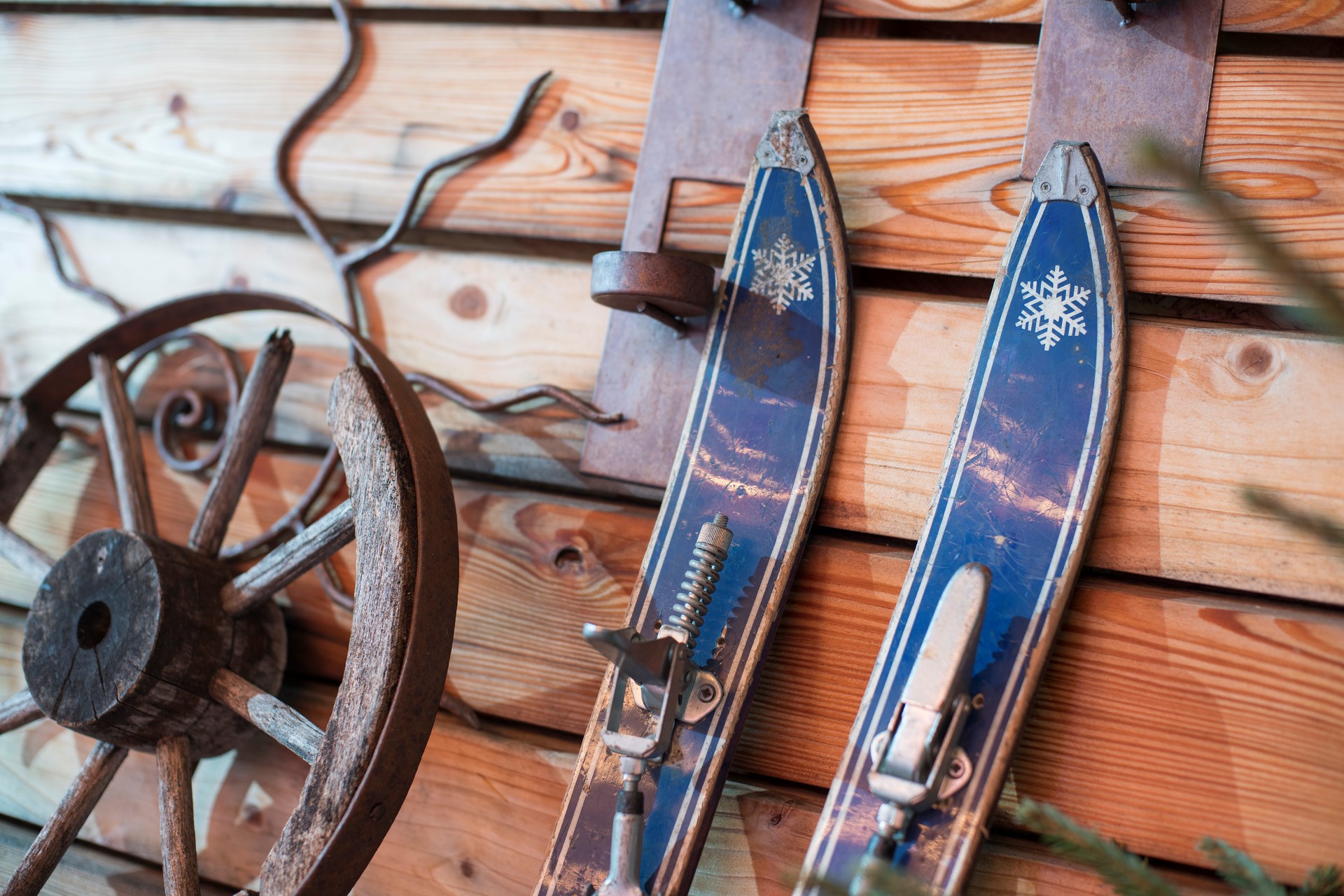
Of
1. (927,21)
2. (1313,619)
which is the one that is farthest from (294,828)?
(927,21)

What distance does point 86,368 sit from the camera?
1273 mm

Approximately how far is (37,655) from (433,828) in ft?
1.49

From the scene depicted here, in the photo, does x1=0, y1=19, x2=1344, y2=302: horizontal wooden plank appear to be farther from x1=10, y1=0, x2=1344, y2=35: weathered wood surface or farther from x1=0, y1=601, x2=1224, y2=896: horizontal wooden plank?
x1=0, y1=601, x2=1224, y2=896: horizontal wooden plank

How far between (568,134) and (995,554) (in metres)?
0.72

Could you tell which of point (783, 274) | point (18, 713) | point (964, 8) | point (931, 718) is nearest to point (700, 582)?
point (931, 718)

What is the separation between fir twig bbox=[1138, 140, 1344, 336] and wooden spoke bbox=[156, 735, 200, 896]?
1027 millimetres

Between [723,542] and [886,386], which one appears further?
[886,386]

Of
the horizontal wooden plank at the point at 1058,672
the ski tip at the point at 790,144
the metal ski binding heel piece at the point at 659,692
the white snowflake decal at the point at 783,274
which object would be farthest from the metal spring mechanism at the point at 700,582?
the ski tip at the point at 790,144

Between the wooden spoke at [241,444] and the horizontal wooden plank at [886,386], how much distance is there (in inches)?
4.3

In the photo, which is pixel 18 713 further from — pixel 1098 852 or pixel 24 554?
pixel 1098 852

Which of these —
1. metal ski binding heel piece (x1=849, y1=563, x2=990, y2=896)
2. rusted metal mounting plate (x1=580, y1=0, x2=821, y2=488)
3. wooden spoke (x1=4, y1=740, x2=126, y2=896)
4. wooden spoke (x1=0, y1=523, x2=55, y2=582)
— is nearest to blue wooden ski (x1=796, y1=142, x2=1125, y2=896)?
metal ski binding heel piece (x1=849, y1=563, x2=990, y2=896)

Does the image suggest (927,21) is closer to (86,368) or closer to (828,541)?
(828,541)

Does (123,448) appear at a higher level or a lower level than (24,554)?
higher

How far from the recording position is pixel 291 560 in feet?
3.37
